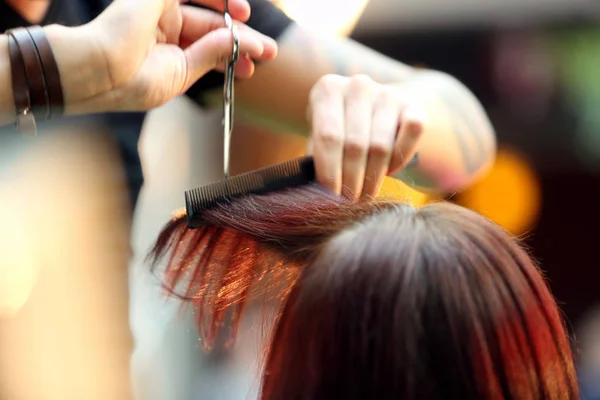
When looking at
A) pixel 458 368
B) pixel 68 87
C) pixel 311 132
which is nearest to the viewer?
pixel 458 368

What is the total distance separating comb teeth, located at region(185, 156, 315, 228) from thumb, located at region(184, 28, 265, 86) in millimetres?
144

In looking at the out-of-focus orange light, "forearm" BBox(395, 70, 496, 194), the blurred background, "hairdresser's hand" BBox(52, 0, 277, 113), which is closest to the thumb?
"hairdresser's hand" BBox(52, 0, 277, 113)

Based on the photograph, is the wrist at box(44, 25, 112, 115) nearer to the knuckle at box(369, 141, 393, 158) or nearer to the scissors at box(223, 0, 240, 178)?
the scissors at box(223, 0, 240, 178)

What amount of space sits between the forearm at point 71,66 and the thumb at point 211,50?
4.1 inches

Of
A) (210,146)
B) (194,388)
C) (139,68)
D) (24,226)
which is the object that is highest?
(139,68)

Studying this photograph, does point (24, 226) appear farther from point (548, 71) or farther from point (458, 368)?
point (548, 71)

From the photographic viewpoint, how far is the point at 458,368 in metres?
0.35

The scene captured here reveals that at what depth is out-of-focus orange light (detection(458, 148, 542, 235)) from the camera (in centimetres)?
83

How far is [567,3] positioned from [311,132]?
54 cm

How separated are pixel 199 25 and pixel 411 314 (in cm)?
41

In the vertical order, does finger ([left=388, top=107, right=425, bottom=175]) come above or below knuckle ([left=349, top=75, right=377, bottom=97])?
below

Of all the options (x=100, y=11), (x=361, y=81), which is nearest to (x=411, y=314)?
(x=361, y=81)

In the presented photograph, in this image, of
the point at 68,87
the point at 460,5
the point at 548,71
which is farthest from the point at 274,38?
the point at 548,71

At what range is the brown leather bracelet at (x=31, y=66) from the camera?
17.4 inches
